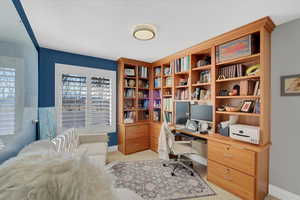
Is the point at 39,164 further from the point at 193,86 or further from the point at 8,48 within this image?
the point at 193,86

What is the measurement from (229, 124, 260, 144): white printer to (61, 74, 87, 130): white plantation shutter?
10.2ft

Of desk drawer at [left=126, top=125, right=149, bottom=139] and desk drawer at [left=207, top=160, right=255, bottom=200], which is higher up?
desk drawer at [left=126, top=125, right=149, bottom=139]

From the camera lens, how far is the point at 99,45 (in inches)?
103

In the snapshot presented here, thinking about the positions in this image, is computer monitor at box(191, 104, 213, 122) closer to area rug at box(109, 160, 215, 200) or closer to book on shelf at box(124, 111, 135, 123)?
area rug at box(109, 160, 215, 200)

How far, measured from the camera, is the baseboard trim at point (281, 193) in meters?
1.71

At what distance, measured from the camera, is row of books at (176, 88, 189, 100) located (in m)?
3.01

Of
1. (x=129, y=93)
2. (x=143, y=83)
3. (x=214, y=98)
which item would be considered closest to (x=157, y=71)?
(x=143, y=83)

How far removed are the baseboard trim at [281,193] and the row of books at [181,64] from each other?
2398 mm

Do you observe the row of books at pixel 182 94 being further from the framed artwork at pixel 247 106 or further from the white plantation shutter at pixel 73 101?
the white plantation shutter at pixel 73 101

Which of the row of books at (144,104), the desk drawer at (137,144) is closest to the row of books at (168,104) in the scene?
the row of books at (144,104)

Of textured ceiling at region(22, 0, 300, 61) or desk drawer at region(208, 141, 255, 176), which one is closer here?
textured ceiling at region(22, 0, 300, 61)

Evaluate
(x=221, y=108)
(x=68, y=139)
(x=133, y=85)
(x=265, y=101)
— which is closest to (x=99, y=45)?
(x=133, y=85)

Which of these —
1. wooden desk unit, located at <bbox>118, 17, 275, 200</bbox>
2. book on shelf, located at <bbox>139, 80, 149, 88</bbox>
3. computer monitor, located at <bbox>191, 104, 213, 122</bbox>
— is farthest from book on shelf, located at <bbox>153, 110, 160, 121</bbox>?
computer monitor, located at <bbox>191, 104, 213, 122</bbox>

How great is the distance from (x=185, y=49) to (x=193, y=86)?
2.72ft
